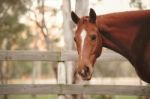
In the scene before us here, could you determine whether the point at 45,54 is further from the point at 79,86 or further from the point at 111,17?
the point at 111,17

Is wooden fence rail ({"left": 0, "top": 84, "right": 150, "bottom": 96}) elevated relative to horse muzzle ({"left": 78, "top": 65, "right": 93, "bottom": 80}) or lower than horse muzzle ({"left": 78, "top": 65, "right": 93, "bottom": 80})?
lower

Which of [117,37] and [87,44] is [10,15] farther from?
[87,44]

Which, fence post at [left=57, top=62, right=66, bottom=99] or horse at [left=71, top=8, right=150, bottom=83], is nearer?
horse at [left=71, top=8, right=150, bottom=83]

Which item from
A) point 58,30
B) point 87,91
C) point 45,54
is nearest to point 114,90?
point 87,91

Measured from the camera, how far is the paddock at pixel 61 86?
22.9ft

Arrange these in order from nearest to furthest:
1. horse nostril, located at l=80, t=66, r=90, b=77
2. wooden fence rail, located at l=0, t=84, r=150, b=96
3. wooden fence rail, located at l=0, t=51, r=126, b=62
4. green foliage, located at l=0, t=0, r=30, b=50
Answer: horse nostril, located at l=80, t=66, r=90, b=77
wooden fence rail, located at l=0, t=84, r=150, b=96
wooden fence rail, located at l=0, t=51, r=126, b=62
green foliage, located at l=0, t=0, r=30, b=50

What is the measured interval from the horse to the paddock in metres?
1.39

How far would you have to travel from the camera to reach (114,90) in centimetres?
701

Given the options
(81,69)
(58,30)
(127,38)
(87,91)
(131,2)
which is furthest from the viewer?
(58,30)

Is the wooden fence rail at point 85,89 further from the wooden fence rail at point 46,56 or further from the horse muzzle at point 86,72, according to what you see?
the horse muzzle at point 86,72

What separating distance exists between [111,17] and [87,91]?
5.74 feet

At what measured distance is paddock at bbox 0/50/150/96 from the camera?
6.98 metres

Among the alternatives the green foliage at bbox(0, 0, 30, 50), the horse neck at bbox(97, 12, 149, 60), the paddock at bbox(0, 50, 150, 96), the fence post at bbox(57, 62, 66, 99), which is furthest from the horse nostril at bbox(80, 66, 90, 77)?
the green foliage at bbox(0, 0, 30, 50)

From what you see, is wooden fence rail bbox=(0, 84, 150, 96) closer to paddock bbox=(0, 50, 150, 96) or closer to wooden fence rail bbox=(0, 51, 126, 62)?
paddock bbox=(0, 50, 150, 96)
